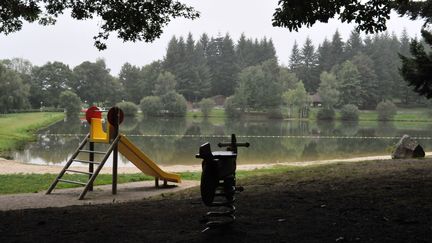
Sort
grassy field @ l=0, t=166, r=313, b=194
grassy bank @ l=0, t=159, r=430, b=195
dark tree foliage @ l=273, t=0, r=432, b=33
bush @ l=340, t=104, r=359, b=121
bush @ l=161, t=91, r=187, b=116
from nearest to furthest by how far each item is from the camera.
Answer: dark tree foliage @ l=273, t=0, r=432, b=33
grassy bank @ l=0, t=159, r=430, b=195
grassy field @ l=0, t=166, r=313, b=194
bush @ l=340, t=104, r=359, b=121
bush @ l=161, t=91, r=187, b=116

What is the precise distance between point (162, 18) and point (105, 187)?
4.55 m

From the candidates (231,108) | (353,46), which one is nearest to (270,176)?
→ (231,108)

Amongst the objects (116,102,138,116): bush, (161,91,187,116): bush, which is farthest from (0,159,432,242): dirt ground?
(161,91,187,116): bush

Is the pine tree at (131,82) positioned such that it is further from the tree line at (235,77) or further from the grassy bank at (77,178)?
the grassy bank at (77,178)

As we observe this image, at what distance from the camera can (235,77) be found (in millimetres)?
100688

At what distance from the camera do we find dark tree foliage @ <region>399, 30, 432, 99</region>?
397 inches

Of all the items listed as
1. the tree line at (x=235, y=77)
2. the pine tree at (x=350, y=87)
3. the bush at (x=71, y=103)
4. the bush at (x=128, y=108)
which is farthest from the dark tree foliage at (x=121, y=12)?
the pine tree at (x=350, y=87)

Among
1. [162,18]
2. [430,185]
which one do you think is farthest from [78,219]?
[430,185]

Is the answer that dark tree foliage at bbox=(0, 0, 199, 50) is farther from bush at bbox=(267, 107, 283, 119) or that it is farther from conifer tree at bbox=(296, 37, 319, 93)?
conifer tree at bbox=(296, 37, 319, 93)

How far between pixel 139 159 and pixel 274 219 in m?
6.06

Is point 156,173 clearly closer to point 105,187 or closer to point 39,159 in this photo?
point 105,187

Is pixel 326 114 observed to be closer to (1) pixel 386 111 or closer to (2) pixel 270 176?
(1) pixel 386 111

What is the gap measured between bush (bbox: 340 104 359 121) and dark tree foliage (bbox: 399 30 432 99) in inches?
2587

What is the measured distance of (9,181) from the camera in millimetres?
11805
